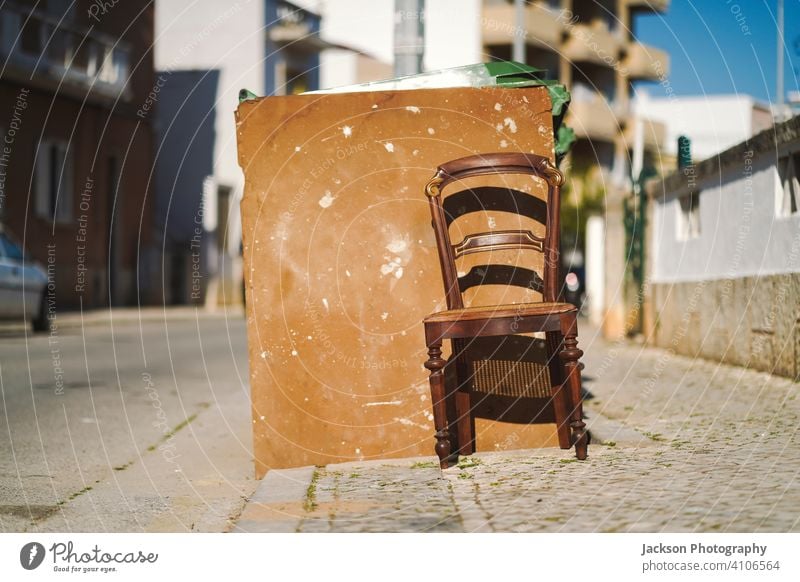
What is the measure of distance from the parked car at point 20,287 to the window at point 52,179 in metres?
7.72

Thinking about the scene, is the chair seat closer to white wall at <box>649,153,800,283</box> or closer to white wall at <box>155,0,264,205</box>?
white wall at <box>649,153,800,283</box>

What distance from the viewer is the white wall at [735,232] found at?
8023 millimetres

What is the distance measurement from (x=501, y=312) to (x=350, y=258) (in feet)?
3.45

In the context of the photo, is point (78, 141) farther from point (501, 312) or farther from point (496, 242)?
point (501, 312)

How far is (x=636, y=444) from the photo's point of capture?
4.97 meters

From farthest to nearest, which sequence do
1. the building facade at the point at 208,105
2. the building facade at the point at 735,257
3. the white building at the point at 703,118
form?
the white building at the point at 703,118 → the building facade at the point at 208,105 → the building facade at the point at 735,257

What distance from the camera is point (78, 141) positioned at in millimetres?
26141

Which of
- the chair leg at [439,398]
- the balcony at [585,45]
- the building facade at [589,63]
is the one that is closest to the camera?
the chair leg at [439,398]

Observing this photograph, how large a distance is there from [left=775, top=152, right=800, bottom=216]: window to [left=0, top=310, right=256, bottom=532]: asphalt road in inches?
166

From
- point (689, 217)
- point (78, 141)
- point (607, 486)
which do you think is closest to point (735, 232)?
point (689, 217)

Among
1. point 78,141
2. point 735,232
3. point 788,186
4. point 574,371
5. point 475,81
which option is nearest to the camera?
point 574,371

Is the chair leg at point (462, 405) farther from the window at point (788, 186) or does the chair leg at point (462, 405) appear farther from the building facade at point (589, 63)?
the building facade at point (589, 63)

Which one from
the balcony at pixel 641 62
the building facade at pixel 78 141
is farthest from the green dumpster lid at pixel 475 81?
the balcony at pixel 641 62
